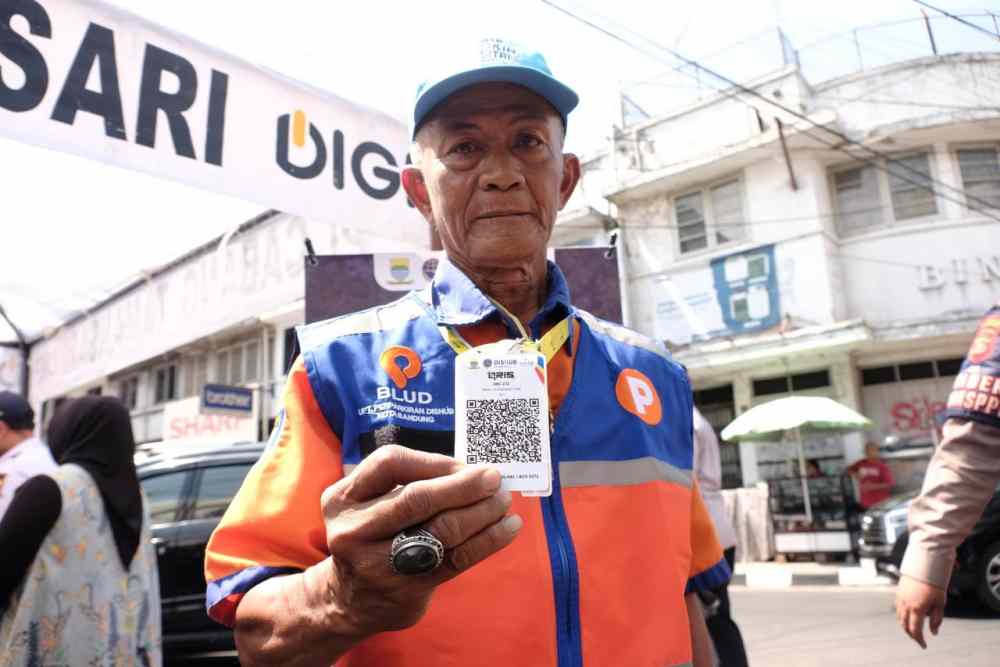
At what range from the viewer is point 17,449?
336 centimetres

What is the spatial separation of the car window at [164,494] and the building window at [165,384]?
66.3 feet

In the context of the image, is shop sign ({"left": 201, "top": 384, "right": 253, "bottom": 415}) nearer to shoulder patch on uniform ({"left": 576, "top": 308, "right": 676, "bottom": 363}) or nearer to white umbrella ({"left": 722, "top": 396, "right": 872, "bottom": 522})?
white umbrella ({"left": 722, "top": 396, "right": 872, "bottom": 522})

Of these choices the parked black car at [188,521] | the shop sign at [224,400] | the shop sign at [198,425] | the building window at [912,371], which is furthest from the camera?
the shop sign at [198,425]

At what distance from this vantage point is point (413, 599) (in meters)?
0.90

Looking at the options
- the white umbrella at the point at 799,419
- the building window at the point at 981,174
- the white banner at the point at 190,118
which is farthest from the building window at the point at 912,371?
the white banner at the point at 190,118

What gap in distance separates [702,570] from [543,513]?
0.60 meters

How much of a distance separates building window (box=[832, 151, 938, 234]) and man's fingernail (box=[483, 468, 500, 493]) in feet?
52.3

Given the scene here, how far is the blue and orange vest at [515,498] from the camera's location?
46.9 inches

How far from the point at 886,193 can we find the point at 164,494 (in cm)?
1444

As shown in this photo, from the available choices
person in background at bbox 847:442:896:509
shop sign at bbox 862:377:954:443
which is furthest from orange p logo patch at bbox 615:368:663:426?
shop sign at bbox 862:377:954:443

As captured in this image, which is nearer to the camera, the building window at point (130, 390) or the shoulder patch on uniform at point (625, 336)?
the shoulder patch on uniform at point (625, 336)

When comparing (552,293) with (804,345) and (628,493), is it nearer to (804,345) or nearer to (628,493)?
(628,493)

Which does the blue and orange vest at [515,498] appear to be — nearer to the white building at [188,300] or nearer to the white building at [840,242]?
the white building at [188,300]

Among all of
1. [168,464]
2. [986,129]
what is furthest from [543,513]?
[986,129]
